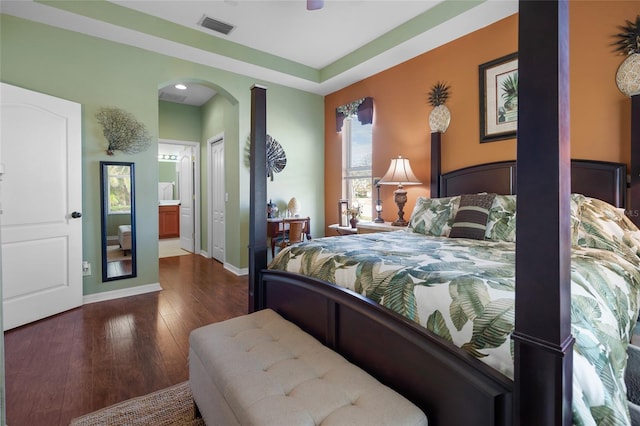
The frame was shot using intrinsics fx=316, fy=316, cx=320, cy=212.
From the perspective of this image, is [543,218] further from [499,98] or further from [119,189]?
[119,189]

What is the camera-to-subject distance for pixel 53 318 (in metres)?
2.89

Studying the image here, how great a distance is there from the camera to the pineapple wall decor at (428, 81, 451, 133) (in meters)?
3.45

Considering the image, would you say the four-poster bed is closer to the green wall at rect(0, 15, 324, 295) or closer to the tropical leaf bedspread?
the tropical leaf bedspread

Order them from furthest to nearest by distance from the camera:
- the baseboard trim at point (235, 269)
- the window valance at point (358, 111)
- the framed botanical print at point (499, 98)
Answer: the baseboard trim at point (235, 269)
the window valance at point (358, 111)
the framed botanical print at point (499, 98)

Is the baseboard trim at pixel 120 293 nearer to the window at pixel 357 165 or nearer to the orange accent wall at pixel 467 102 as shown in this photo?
the orange accent wall at pixel 467 102

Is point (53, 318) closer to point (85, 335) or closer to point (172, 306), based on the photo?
point (85, 335)

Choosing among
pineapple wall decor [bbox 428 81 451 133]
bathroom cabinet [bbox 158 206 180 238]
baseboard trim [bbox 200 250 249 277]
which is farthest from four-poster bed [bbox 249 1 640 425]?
bathroom cabinet [bbox 158 206 180 238]

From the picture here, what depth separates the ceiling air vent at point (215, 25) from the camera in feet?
11.0

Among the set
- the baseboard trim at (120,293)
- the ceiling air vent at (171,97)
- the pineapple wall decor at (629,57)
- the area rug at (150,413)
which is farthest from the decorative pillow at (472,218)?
the ceiling air vent at (171,97)

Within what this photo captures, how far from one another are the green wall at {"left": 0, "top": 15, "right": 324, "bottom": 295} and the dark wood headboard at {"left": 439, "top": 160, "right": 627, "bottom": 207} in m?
2.59

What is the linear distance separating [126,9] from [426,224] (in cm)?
356

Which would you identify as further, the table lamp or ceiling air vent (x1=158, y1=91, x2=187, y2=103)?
ceiling air vent (x1=158, y1=91, x2=187, y2=103)

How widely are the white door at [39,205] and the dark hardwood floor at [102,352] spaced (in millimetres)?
240

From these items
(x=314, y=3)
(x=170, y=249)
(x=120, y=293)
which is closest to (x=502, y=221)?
(x=314, y=3)
